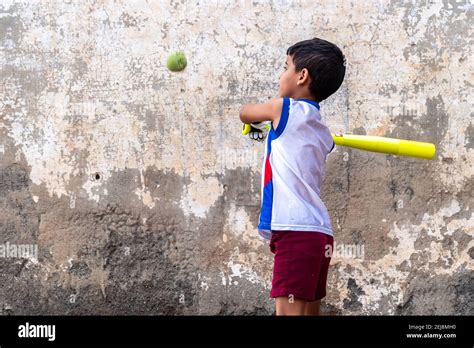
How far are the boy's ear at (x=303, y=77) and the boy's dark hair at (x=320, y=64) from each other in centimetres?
1

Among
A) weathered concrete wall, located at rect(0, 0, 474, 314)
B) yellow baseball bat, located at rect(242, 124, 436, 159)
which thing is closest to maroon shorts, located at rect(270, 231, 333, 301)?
yellow baseball bat, located at rect(242, 124, 436, 159)

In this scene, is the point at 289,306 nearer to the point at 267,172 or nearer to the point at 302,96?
the point at 267,172

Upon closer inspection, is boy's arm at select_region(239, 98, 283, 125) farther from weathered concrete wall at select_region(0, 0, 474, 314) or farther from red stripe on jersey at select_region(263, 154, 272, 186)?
weathered concrete wall at select_region(0, 0, 474, 314)

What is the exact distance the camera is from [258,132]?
138 inches

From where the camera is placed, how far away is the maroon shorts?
3045 mm

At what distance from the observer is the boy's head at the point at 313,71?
323 cm

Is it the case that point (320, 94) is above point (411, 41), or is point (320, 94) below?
below

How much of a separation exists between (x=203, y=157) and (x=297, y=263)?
137cm

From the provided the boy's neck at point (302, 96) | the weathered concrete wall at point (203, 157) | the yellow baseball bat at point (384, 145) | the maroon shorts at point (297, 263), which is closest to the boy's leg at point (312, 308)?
the maroon shorts at point (297, 263)
